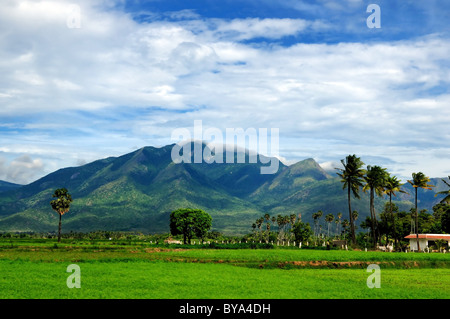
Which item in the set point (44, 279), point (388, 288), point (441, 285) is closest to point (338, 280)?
point (388, 288)

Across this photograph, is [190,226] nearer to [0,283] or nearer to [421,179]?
[421,179]

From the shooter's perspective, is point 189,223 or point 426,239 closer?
point 426,239

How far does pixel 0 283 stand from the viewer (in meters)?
38.7

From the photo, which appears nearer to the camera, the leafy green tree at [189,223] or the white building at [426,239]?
the white building at [426,239]

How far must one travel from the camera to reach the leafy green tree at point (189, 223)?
15375cm

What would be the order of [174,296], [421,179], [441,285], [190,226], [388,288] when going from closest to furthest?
[174,296]
[388,288]
[441,285]
[421,179]
[190,226]

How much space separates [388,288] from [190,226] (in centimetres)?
11746

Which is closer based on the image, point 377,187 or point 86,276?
Result: point 86,276

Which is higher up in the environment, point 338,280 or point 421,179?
point 421,179

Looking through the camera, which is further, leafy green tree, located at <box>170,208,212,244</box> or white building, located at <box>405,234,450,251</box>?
leafy green tree, located at <box>170,208,212,244</box>

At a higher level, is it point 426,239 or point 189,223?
point 189,223

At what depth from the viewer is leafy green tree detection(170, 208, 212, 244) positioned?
154 meters

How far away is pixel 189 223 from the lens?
15412 centimetres
